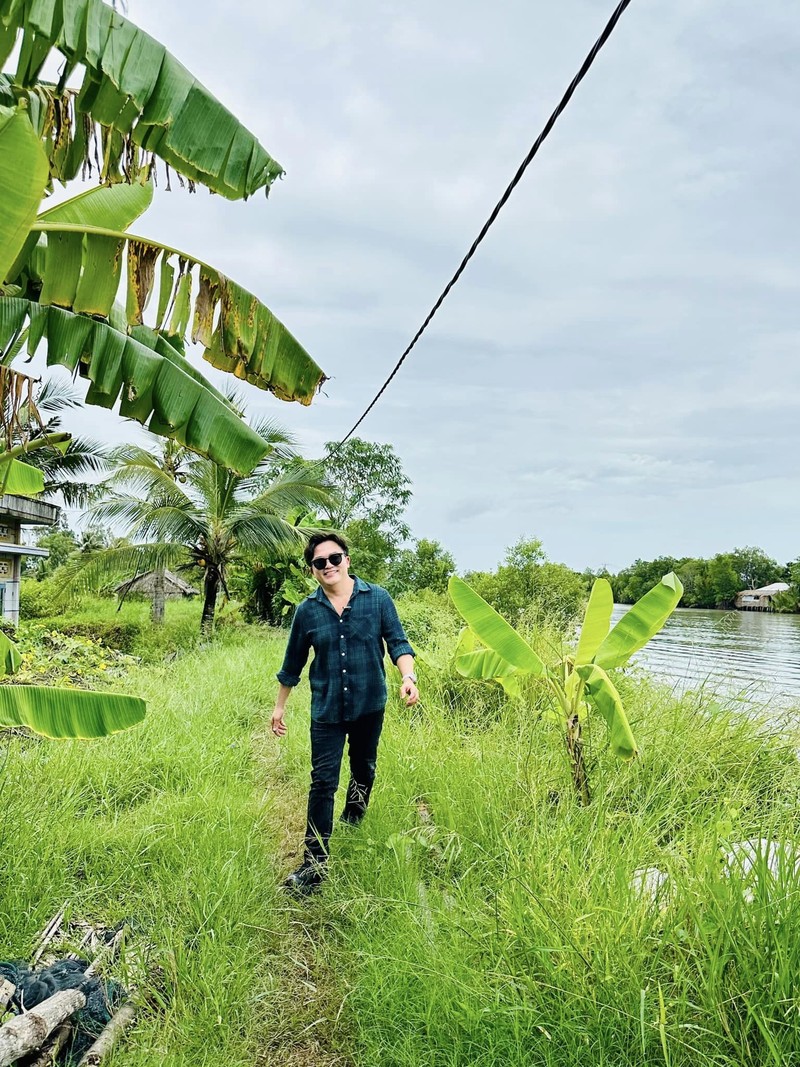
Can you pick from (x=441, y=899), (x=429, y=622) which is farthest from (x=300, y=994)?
(x=429, y=622)

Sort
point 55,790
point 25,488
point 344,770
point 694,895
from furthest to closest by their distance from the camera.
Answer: point 25,488, point 344,770, point 55,790, point 694,895

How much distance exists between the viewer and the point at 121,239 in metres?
4.41

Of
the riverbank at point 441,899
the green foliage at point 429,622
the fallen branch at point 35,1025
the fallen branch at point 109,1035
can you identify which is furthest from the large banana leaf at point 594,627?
the green foliage at point 429,622

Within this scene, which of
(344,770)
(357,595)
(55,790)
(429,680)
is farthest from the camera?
(429,680)

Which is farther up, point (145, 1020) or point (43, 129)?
point (43, 129)

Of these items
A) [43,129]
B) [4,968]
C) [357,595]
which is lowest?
[4,968]

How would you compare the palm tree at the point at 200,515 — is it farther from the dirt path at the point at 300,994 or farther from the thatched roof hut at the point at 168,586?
the dirt path at the point at 300,994

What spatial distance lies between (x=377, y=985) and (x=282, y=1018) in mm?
451

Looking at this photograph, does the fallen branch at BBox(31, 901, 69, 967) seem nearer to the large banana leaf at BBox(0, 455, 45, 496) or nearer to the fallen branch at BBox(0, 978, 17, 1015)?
the fallen branch at BBox(0, 978, 17, 1015)

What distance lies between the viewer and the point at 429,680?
7.91 m

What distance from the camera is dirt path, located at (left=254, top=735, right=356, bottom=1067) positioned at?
2.55 meters

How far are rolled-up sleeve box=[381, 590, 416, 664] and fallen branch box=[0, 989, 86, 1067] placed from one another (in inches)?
80.8

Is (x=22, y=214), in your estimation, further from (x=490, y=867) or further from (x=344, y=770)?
(x=344, y=770)

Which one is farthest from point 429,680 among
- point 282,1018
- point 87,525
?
point 87,525
